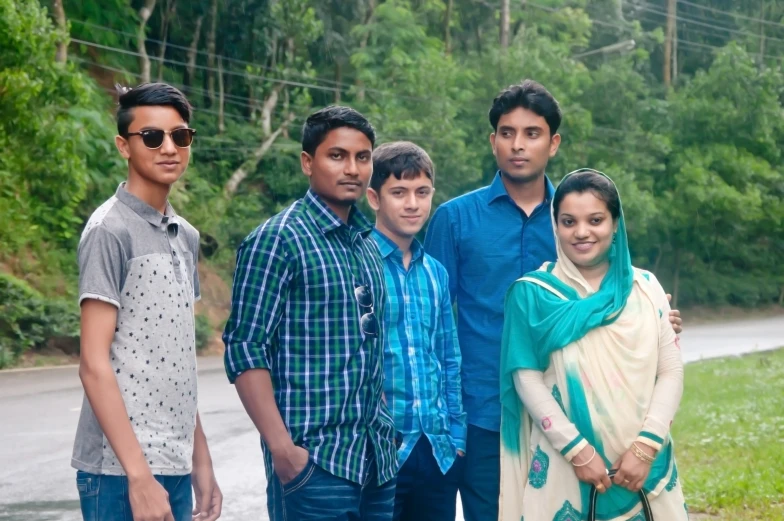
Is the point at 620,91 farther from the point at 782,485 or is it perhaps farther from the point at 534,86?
the point at 534,86

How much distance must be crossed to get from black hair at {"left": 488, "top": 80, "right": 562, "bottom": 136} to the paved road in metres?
3.74

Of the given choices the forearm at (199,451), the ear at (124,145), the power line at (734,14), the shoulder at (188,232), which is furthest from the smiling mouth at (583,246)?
the power line at (734,14)

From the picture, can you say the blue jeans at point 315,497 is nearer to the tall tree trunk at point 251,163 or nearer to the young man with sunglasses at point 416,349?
the young man with sunglasses at point 416,349

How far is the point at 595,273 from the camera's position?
408cm

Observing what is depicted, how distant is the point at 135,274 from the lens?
9.76ft

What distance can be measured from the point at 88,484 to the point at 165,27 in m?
26.8

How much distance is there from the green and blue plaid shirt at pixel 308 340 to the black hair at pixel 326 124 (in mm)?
288

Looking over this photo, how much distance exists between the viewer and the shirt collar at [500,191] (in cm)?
441

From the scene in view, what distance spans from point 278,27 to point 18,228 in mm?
11182

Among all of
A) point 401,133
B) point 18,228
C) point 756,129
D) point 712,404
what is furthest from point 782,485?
point 756,129

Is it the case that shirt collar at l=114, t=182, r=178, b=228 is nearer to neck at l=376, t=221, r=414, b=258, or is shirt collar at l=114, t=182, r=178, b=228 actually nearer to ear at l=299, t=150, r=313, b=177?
ear at l=299, t=150, r=313, b=177

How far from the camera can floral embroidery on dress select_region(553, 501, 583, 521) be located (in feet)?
12.7

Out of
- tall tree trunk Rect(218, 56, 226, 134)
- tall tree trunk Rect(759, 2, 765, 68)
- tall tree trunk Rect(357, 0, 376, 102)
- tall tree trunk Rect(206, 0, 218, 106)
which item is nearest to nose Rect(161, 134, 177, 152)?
tall tree trunk Rect(218, 56, 226, 134)

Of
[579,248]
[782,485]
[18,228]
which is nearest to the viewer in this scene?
[579,248]
